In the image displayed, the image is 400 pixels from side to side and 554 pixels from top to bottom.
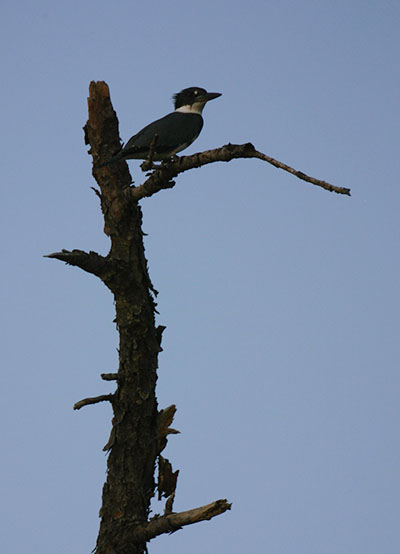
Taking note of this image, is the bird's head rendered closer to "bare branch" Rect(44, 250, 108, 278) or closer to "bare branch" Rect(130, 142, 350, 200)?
"bare branch" Rect(130, 142, 350, 200)

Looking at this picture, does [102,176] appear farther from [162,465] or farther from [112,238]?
[162,465]

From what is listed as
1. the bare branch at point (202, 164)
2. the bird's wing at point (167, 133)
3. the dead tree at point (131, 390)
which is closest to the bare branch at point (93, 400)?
the dead tree at point (131, 390)

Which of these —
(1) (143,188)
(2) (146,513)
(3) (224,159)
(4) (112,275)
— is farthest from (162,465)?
(3) (224,159)

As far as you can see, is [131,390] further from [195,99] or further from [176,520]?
[195,99]

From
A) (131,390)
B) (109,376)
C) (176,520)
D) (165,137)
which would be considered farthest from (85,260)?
(176,520)

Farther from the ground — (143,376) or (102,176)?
(102,176)

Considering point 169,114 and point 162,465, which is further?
point 169,114

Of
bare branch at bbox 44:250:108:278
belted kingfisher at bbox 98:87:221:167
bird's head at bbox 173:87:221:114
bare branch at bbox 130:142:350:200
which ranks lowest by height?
bare branch at bbox 44:250:108:278

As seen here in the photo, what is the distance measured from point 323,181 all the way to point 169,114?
9.98ft

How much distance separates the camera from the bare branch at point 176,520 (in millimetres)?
5941

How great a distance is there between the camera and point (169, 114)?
7.69 meters

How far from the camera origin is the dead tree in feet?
21.9

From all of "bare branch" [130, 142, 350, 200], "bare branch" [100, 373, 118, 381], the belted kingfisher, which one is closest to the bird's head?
the belted kingfisher

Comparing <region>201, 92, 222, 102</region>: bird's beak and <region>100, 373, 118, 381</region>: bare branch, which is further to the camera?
<region>201, 92, 222, 102</region>: bird's beak
